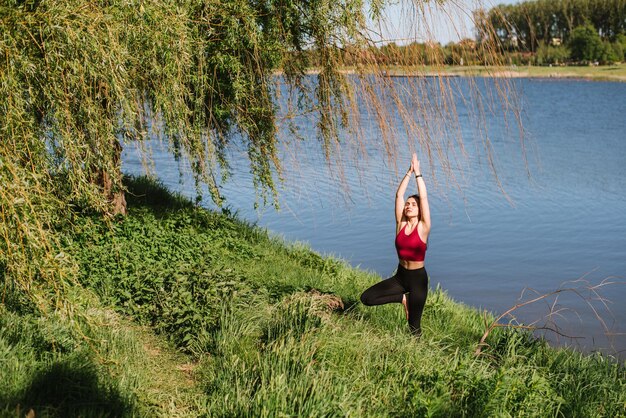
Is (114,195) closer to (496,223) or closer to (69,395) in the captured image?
(69,395)

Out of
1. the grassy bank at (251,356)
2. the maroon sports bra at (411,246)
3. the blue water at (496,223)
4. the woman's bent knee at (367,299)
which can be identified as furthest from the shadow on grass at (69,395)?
the blue water at (496,223)

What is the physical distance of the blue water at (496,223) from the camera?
Result: 39.9 ft

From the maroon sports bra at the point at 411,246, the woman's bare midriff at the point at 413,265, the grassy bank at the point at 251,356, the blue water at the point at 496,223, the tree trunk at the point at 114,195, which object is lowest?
the blue water at the point at 496,223

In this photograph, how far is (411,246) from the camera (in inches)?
310

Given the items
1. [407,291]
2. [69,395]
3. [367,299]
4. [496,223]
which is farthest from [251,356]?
[496,223]

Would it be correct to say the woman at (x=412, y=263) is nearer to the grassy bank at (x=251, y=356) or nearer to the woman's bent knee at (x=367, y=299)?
the woman's bent knee at (x=367, y=299)

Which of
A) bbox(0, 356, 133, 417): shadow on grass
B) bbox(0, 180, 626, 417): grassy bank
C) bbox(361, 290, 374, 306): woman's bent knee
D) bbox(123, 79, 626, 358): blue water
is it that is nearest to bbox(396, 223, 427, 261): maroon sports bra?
bbox(361, 290, 374, 306): woman's bent knee

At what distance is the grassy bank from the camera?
232 inches

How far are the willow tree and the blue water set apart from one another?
0.66m

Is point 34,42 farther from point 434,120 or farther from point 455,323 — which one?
point 455,323

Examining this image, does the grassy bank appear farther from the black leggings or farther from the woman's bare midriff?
the woman's bare midriff

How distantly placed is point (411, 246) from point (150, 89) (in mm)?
3735

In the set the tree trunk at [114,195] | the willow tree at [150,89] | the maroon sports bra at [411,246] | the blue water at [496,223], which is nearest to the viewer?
the willow tree at [150,89]

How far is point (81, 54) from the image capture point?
6992 millimetres
